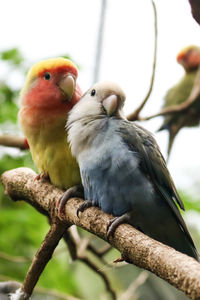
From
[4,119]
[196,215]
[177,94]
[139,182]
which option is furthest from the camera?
[177,94]

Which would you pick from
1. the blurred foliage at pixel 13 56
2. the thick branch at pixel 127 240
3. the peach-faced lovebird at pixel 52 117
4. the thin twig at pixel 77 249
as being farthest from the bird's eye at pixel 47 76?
the blurred foliage at pixel 13 56

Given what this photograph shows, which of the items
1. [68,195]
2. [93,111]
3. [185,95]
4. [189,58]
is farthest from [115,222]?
[189,58]

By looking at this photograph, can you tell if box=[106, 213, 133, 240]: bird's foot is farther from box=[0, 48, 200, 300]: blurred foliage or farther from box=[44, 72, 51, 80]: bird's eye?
box=[0, 48, 200, 300]: blurred foliage

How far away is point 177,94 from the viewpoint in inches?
97.8

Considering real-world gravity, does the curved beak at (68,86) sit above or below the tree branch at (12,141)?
above

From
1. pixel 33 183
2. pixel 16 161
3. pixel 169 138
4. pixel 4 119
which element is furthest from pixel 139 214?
pixel 4 119

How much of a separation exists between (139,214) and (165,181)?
0.13 m

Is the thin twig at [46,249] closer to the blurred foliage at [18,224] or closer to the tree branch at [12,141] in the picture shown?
the blurred foliage at [18,224]

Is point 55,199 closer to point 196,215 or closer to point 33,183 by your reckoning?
point 33,183

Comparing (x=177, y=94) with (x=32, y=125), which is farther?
(x=177, y=94)

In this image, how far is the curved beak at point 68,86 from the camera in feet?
4.52

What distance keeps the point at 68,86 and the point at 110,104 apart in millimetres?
239

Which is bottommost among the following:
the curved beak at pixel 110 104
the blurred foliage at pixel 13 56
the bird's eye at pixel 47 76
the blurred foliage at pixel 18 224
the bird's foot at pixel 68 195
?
the blurred foliage at pixel 18 224

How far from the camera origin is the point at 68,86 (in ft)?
4.53
